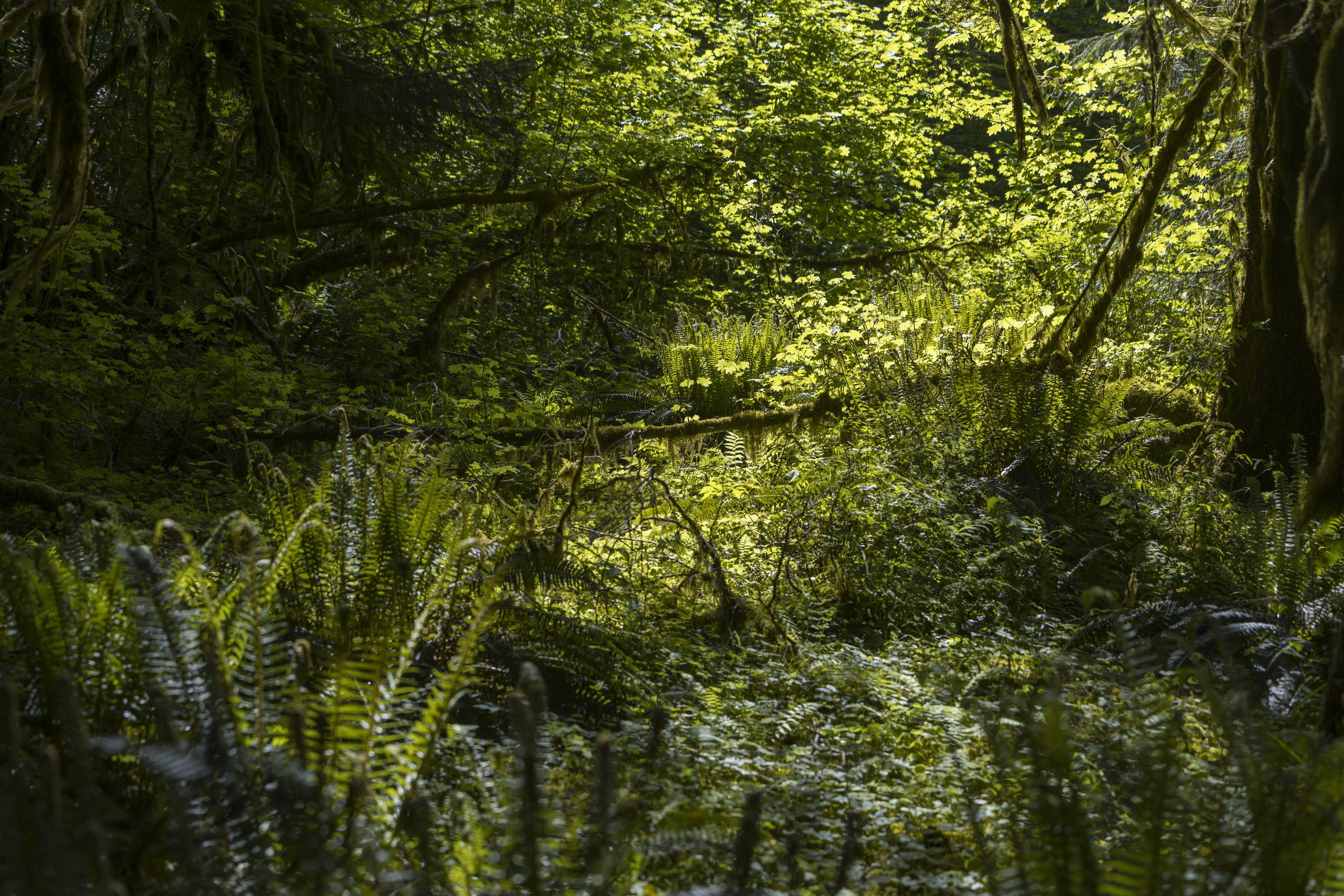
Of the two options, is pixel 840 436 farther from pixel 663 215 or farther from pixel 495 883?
pixel 495 883

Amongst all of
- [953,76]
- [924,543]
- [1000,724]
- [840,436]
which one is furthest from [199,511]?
[953,76]

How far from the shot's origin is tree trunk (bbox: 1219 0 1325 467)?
187 inches

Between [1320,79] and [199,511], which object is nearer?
[1320,79]

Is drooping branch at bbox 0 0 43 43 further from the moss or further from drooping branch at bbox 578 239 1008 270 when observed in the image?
drooping branch at bbox 578 239 1008 270

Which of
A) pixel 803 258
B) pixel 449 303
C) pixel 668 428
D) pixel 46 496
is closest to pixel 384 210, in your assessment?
pixel 449 303

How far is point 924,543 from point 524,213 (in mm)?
6255

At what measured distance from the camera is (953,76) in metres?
10.8

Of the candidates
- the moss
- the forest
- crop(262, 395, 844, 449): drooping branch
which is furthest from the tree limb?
the moss

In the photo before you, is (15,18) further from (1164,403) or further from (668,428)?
(1164,403)

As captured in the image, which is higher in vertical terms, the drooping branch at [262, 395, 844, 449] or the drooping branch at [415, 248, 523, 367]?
the drooping branch at [415, 248, 523, 367]

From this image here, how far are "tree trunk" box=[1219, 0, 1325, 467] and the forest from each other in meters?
0.03

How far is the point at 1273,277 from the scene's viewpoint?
5.07 meters

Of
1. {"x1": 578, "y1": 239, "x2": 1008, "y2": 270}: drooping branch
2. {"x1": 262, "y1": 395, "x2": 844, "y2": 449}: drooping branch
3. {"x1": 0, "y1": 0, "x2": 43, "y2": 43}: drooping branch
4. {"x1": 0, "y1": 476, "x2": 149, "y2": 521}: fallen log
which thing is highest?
{"x1": 578, "y1": 239, "x2": 1008, "y2": 270}: drooping branch

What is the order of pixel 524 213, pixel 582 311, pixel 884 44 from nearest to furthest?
pixel 524 213, pixel 884 44, pixel 582 311
